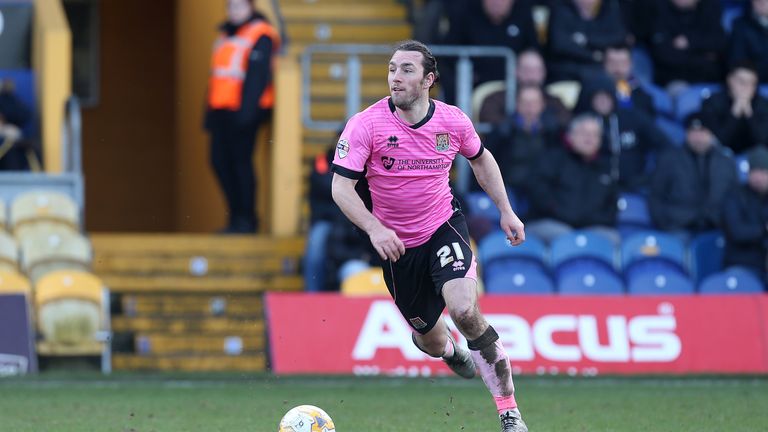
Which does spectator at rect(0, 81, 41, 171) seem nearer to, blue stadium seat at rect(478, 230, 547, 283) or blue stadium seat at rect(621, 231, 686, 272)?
blue stadium seat at rect(478, 230, 547, 283)

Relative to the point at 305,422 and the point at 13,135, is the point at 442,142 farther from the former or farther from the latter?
the point at 13,135

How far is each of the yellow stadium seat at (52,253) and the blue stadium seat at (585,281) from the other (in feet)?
13.7

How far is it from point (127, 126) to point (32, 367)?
9.38 metres

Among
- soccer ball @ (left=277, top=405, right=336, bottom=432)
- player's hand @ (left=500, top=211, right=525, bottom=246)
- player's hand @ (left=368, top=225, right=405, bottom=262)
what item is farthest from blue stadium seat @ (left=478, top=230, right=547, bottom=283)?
soccer ball @ (left=277, top=405, right=336, bottom=432)

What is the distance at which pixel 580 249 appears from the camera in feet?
46.5

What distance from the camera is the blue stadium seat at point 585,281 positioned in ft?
46.2

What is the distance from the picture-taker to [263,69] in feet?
50.2

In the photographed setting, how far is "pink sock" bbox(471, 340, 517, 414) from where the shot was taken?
8.41 m

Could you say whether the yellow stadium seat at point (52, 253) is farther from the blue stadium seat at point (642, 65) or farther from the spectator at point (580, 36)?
the blue stadium seat at point (642, 65)

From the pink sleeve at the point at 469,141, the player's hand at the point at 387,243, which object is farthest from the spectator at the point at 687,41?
the player's hand at the point at 387,243

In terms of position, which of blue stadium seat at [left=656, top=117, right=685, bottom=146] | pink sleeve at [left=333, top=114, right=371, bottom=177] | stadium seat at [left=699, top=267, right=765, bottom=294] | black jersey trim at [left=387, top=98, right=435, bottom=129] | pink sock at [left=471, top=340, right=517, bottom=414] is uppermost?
blue stadium seat at [left=656, top=117, right=685, bottom=146]

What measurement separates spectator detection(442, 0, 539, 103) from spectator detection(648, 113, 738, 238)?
1969mm

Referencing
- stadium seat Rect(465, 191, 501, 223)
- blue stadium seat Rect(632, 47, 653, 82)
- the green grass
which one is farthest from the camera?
blue stadium seat Rect(632, 47, 653, 82)

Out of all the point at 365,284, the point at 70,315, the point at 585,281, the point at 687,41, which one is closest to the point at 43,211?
the point at 70,315
